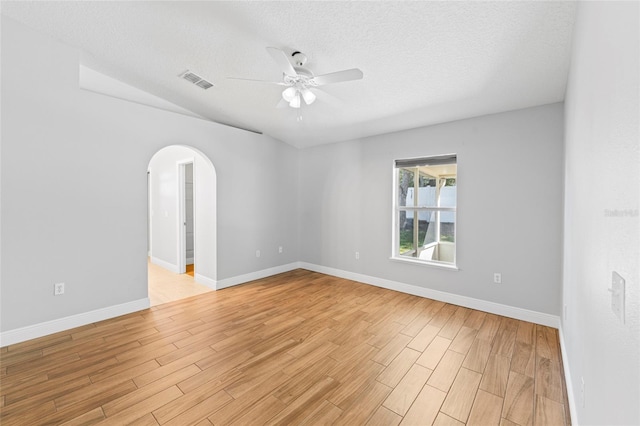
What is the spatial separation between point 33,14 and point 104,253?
2.42 metres

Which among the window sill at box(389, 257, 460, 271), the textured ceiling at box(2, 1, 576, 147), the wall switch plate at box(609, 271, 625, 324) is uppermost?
the textured ceiling at box(2, 1, 576, 147)

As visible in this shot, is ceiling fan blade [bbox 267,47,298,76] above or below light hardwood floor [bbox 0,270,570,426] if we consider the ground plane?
above

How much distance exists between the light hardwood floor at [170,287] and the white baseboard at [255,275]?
0.24 meters

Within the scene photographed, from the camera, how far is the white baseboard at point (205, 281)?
4.25 metres

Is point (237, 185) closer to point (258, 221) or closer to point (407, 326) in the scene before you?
point (258, 221)

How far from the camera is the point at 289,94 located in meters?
2.71

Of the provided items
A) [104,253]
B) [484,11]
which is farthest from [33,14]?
[484,11]

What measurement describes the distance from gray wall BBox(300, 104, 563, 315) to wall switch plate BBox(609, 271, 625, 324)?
256cm

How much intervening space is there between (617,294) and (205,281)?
4.65 m

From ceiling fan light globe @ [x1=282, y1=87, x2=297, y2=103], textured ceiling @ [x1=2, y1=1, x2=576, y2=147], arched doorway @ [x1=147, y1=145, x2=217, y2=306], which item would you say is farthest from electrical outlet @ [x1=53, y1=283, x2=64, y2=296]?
ceiling fan light globe @ [x1=282, y1=87, x2=297, y2=103]

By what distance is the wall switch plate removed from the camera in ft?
2.54

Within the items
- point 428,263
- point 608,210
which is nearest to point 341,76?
point 608,210

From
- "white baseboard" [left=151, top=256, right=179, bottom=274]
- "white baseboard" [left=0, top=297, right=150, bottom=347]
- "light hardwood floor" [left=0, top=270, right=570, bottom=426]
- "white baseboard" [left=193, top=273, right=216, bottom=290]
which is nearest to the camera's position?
"light hardwood floor" [left=0, top=270, right=570, bottom=426]

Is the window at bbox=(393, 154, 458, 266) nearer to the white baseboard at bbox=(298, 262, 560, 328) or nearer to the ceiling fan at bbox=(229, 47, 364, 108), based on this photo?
the white baseboard at bbox=(298, 262, 560, 328)
